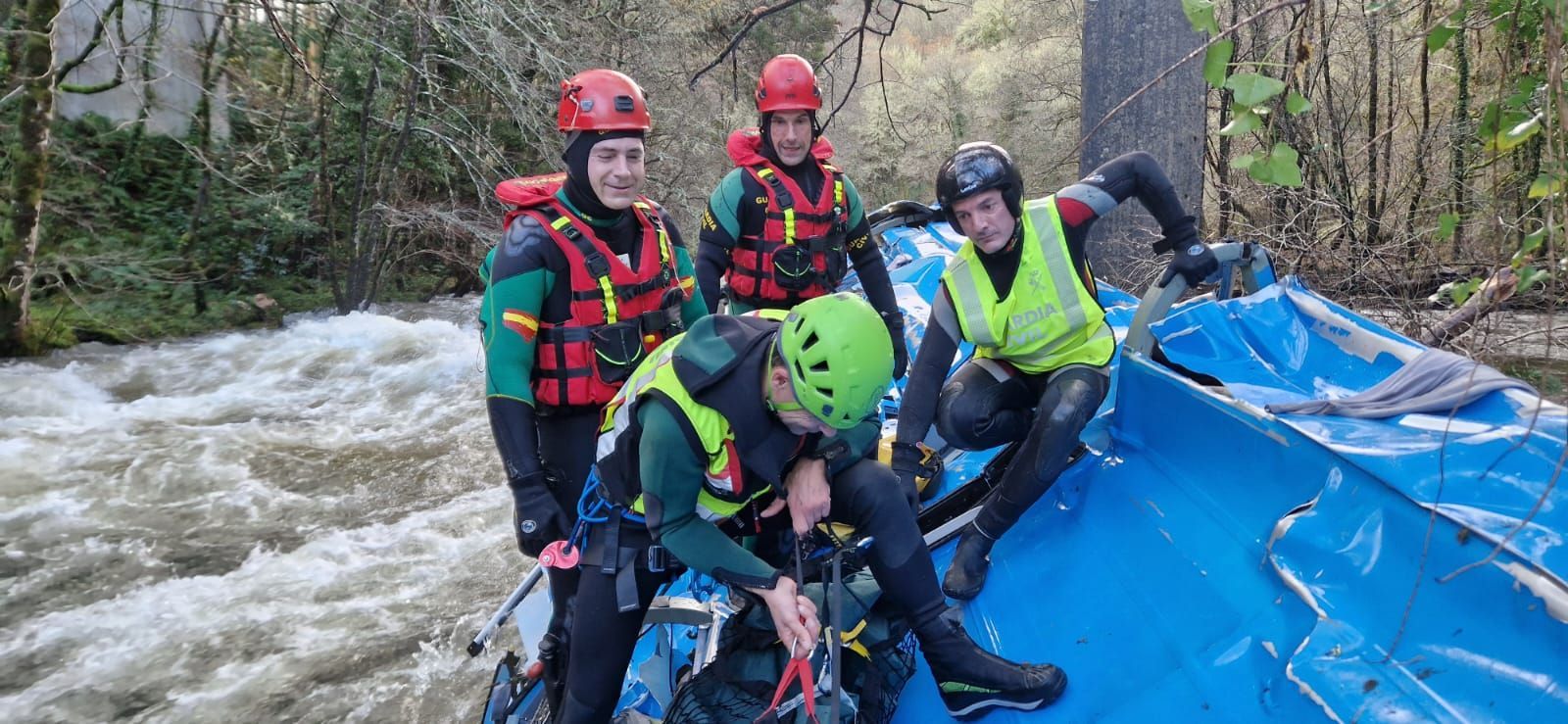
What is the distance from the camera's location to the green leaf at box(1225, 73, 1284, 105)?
3.60ft

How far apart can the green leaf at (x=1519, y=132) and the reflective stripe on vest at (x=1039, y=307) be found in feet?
4.86

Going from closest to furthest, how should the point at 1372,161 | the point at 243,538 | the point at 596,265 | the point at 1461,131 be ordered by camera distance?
the point at 596,265, the point at 1372,161, the point at 243,538, the point at 1461,131

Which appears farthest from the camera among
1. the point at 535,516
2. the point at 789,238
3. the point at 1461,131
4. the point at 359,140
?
the point at 359,140

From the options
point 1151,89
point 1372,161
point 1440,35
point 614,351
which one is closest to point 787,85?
point 614,351

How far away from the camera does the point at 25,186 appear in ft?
27.0

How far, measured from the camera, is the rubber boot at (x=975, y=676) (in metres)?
2.17

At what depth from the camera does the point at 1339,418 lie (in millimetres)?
2213

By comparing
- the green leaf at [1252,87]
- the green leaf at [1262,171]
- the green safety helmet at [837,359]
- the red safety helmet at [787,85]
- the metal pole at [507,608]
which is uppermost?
the red safety helmet at [787,85]

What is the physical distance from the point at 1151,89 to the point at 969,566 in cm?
261

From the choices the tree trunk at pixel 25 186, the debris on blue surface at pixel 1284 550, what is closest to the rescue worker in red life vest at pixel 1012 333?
the debris on blue surface at pixel 1284 550

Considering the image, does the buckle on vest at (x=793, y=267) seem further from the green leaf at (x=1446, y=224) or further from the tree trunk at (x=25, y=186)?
the tree trunk at (x=25, y=186)

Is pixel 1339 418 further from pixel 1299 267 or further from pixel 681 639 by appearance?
pixel 1299 267

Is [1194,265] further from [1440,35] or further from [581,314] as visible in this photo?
[581,314]

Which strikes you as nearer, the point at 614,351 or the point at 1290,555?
the point at 1290,555
